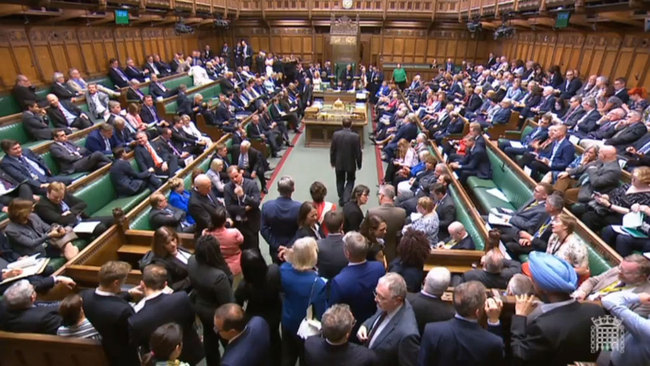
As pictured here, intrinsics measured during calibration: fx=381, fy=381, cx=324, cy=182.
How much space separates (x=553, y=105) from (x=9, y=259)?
9.50 meters

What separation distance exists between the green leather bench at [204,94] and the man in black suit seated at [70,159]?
3.23 m

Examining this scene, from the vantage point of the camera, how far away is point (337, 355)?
1851 mm

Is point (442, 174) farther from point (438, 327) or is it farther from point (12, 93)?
point (12, 93)

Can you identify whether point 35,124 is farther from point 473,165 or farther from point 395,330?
point 473,165

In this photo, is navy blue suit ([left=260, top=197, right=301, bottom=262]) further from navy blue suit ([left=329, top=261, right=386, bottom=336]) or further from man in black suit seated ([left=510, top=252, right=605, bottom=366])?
man in black suit seated ([left=510, top=252, right=605, bottom=366])

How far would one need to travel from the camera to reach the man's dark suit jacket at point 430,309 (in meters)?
2.22

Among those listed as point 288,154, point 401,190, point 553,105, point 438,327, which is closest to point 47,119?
point 288,154

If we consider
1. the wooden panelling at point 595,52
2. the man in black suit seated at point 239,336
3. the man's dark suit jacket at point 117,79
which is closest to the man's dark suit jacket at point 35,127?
the man's dark suit jacket at point 117,79

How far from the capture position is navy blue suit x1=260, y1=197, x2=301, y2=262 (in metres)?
3.58

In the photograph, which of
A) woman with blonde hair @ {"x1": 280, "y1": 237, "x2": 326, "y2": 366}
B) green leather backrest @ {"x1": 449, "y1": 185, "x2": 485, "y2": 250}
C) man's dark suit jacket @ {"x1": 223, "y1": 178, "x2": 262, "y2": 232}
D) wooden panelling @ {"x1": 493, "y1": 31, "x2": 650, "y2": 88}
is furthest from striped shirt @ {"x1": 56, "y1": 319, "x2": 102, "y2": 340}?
wooden panelling @ {"x1": 493, "y1": 31, "x2": 650, "y2": 88}

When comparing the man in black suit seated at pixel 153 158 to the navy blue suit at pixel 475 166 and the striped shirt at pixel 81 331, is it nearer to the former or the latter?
the striped shirt at pixel 81 331

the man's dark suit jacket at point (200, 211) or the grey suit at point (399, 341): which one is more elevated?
the grey suit at point (399, 341)

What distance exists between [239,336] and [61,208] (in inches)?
123

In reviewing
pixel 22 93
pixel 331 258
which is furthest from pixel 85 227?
pixel 22 93
